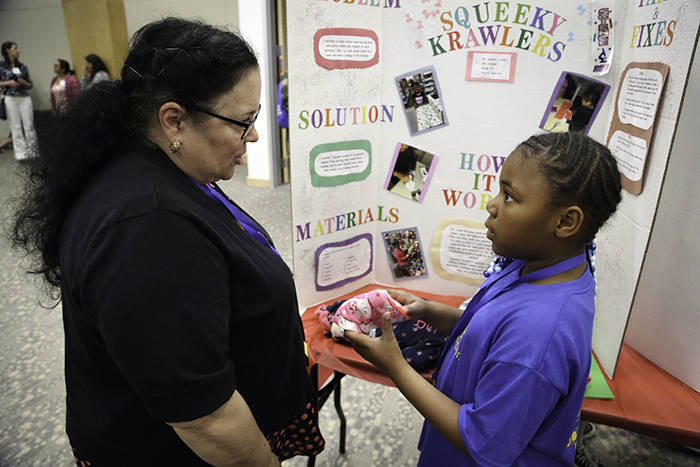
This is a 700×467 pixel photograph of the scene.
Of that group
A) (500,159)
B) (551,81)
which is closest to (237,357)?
(500,159)

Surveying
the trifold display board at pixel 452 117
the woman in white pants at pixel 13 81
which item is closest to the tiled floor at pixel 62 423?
the woman in white pants at pixel 13 81

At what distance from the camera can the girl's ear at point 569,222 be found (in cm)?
79

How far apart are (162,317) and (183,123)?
35 cm

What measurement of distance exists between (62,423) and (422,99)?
7.30 ft

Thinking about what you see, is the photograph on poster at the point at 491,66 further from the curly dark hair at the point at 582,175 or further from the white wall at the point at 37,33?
the white wall at the point at 37,33

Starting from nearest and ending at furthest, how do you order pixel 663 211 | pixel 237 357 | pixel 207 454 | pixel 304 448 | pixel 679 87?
pixel 207 454
pixel 237 357
pixel 679 87
pixel 304 448
pixel 663 211

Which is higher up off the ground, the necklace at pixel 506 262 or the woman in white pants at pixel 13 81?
the woman in white pants at pixel 13 81

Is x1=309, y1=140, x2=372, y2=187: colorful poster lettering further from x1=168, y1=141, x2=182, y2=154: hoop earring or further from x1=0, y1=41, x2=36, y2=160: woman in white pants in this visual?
x1=0, y1=41, x2=36, y2=160: woman in white pants

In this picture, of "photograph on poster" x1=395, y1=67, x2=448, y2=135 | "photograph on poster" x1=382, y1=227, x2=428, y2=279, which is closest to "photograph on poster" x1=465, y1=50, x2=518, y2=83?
"photograph on poster" x1=395, y1=67, x2=448, y2=135

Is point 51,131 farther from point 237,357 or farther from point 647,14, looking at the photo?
point 647,14

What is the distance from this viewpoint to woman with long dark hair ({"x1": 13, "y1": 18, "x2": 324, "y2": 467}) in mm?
663

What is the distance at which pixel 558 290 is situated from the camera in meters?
0.83

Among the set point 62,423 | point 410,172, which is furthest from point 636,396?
point 62,423

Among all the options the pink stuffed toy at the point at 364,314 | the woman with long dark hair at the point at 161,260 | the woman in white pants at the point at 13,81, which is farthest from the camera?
the woman in white pants at the point at 13,81
